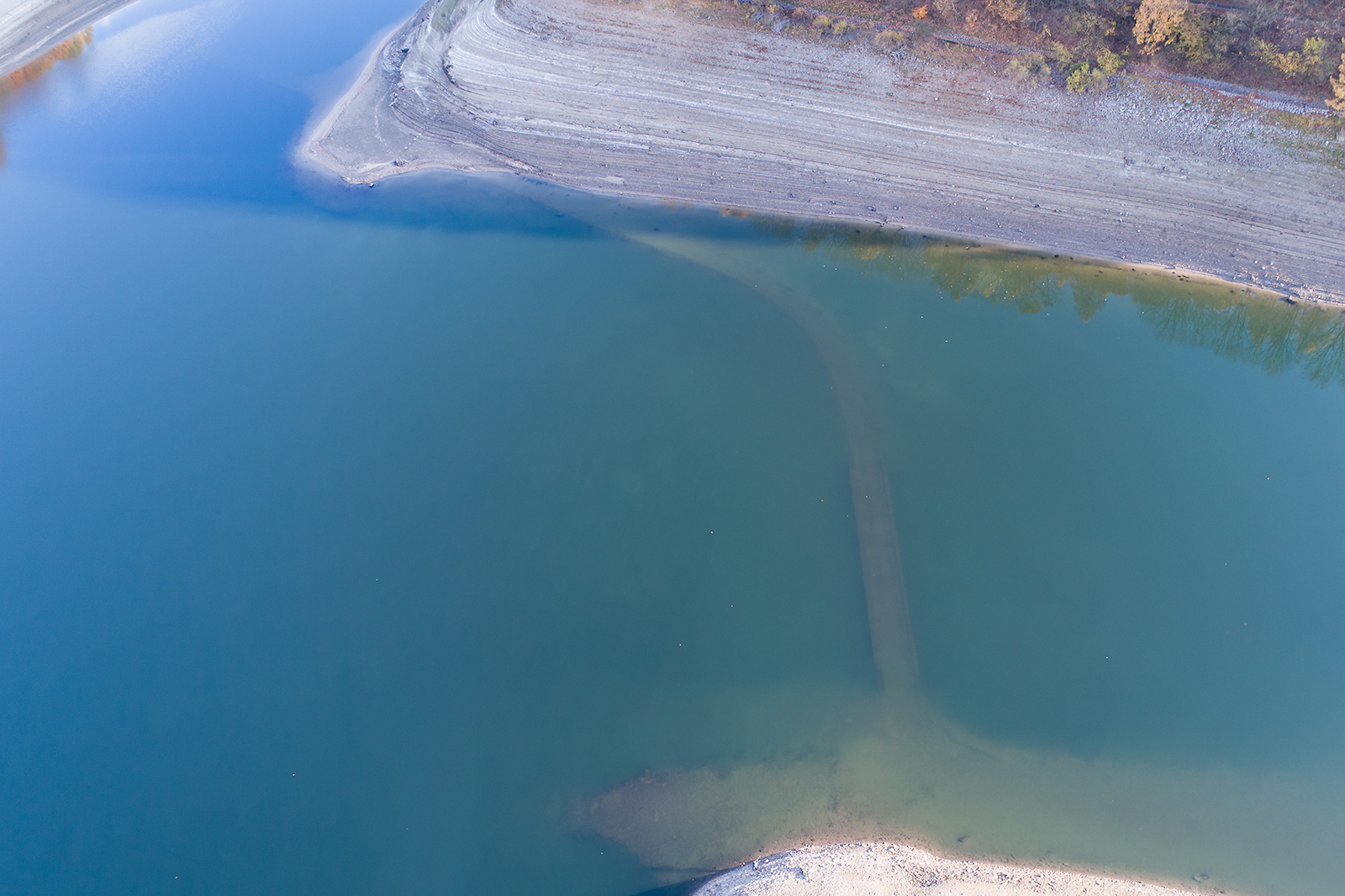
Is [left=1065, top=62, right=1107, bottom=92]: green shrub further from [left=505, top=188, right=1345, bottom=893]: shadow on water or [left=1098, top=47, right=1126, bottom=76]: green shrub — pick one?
[left=505, top=188, right=1345, bottom=893]: shadow on water

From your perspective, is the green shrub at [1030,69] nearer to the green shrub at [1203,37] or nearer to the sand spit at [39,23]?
the green shrub at [1203,37]

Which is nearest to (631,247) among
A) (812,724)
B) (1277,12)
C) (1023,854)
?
(812,724)

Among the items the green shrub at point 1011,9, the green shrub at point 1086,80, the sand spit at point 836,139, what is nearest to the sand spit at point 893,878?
the sand spit at point 836,139

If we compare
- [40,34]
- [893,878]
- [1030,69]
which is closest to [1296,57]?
[1030,69]

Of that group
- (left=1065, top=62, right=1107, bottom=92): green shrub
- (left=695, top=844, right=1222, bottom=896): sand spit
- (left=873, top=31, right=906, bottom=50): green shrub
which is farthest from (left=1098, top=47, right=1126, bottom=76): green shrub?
(left=695, top=844, right=1222, bottom=896): sand spit

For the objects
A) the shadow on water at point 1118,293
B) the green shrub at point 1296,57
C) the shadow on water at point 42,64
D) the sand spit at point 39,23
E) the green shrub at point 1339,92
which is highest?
the sand spit at point 39,23

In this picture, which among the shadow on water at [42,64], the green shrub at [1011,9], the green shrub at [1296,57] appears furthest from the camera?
the shadow on water at [42,64]
